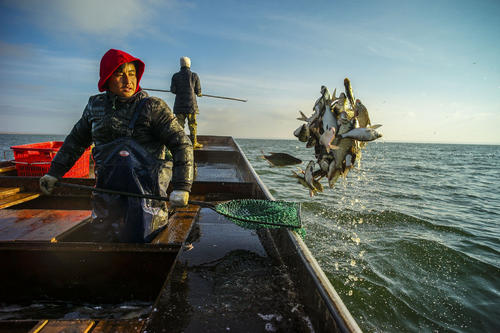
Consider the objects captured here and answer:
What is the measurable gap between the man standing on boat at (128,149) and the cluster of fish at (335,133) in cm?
143

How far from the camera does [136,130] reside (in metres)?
2.56

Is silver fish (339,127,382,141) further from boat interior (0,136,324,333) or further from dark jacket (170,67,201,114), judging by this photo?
dark jacket (170,67,201,114)

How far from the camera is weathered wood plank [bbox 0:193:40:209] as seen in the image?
397cm

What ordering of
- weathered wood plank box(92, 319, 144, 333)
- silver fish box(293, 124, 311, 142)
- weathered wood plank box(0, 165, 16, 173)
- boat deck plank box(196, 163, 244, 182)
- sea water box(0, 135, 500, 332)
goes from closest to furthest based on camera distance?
weathered wood plank box(92, 319, 144, 333) < silver fish box(293, 124, 311, 142) < sea water box(0, 135, 500, 332) < weathered wood plank box(0, 165, 16, 173) < boat deck plank box(196, 163, 244, 182)

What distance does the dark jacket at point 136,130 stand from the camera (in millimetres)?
2518

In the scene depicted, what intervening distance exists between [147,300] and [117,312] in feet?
0.92

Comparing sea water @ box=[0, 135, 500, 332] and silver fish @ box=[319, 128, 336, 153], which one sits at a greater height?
silver fish @ box=[319, 128, 336, 153]

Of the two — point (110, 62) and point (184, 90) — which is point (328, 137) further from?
point (184, 90)

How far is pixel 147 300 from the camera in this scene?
2449 mm

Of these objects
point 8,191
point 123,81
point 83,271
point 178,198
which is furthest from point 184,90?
point 83,271

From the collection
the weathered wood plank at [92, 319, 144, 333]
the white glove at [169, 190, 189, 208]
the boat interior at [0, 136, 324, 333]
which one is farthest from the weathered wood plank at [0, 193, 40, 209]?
the weathered wood plank at [92, 319, 144, 333]

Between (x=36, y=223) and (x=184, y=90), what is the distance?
525 cm

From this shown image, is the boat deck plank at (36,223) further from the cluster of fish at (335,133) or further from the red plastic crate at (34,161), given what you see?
the cluster of fish at (335,133)

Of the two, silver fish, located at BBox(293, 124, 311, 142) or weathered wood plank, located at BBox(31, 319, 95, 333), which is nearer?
weathered wood plank, located at BBox(31, 319, 95, 333)
